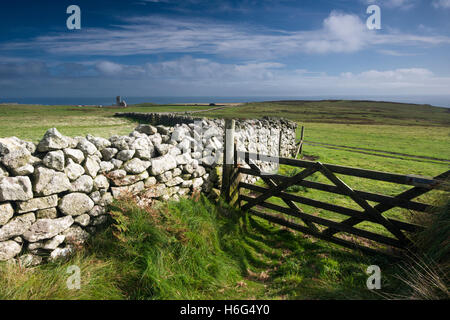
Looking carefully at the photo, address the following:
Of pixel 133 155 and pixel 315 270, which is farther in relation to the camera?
pixel 133 155

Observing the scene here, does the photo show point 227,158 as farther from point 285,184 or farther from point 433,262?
point 433,262

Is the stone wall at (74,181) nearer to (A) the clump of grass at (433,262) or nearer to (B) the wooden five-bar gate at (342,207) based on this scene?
(B) the wooden five-bar gate at (342,207)

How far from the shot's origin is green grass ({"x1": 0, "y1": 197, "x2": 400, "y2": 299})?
3.47 m

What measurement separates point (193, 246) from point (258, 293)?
140 centimetres

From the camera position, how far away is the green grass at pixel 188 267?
A: 3.47 m

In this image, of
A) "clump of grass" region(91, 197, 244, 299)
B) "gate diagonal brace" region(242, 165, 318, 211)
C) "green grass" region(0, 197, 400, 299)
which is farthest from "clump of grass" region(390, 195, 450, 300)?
"clump of grass" region(91, 197, 244, 299)

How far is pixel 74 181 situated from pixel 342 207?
216 inches

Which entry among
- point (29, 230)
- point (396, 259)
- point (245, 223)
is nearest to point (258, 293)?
point (245, 223)

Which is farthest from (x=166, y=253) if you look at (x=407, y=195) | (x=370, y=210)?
(x=407, y=195)

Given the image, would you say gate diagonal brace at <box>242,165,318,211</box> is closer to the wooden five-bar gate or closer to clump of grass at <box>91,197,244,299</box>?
the wooden five-bar gate

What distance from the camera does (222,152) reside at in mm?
7000

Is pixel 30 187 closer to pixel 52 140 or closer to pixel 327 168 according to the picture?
pixel 52 140

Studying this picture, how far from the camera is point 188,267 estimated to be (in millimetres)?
4074

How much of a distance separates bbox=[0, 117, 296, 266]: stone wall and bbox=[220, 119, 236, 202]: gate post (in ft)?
2.12
